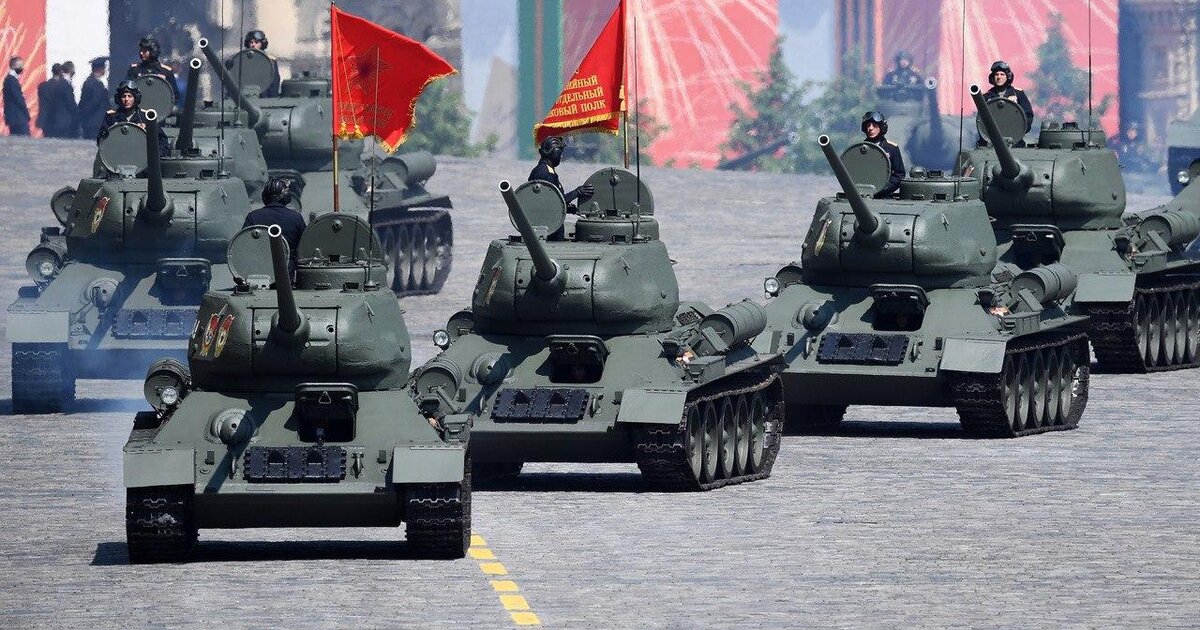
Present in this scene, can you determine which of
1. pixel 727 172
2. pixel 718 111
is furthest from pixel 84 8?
pixel 718 111

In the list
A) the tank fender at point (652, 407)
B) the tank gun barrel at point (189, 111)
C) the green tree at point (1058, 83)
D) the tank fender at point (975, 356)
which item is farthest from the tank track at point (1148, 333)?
the green tree at point (1058, 83)

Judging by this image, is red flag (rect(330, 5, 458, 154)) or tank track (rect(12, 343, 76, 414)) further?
A: tank track (rect(12, 343, 76, 414))

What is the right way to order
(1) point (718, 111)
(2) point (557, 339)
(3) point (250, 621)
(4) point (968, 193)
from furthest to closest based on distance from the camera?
1. (1) point (718, 111)
2. (4) point (968, 193)
3. (2) point (557, 339)
4. (3) point (250, 621)

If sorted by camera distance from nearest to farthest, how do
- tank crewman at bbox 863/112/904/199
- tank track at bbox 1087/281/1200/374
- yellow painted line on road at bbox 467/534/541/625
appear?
yellow painted line on road at bbox 467/534/541/625, tank crewman at bbox 863/112/904/199, tank track at bbox 1087/281/1200/374

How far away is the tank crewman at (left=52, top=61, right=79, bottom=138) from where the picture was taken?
5991cm

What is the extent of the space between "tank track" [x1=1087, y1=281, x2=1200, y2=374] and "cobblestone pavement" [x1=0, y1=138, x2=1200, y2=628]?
10.6 feet

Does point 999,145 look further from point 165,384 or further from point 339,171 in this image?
point 165,384

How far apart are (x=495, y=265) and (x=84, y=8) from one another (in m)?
40.4

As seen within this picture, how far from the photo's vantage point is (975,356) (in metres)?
29.1

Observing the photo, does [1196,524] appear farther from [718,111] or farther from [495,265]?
[718,111]

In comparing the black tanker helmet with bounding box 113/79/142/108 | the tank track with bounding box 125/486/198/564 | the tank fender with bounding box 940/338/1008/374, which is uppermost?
the black tanker helmet with bounding box 113/79/142/108

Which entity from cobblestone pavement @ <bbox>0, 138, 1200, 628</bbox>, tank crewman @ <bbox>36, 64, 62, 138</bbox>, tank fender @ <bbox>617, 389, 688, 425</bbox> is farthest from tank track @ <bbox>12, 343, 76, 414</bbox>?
tank crewman @ <bbox>36, 64, 62, 138</bbox>

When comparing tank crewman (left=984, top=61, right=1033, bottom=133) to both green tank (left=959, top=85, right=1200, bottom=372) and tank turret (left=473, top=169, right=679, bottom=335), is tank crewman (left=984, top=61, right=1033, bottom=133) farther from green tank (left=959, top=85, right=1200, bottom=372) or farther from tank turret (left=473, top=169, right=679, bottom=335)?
tank turret (left=473, top=169, right=679, bottom=335)

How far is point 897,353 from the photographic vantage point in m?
29.6
